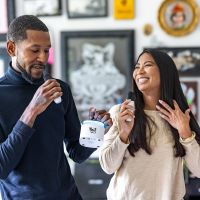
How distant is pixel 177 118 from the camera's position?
1.12 metres

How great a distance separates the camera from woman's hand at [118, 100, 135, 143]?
112 centimetres

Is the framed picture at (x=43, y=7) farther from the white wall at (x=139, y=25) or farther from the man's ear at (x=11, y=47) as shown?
the man's ear at (x=11, y=47)

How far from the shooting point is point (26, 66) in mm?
940

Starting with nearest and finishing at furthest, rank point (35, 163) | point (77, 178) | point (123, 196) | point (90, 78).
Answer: point (35, 163) < point (123, 196) < point (77, 178) < point (90, 78)

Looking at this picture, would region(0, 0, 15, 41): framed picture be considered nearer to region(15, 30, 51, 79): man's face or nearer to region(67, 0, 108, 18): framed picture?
region(67, 0, 108, 18): framed picture

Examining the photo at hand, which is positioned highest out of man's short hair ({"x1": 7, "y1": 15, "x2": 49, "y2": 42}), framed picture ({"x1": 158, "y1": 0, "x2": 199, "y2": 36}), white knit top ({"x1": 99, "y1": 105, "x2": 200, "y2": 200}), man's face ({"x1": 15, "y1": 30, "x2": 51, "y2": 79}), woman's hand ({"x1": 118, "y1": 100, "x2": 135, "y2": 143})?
framed picture ({"x1": 158, "y1": 0, "x2": 199, "y2": 36})

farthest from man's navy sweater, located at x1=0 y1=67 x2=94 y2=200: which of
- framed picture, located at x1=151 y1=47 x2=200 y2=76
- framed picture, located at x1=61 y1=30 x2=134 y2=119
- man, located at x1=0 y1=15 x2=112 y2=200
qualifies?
framed picture, located at x1=151 y1=47 x2=200 y2=76

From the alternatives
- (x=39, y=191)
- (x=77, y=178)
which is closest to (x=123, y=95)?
(x=77, y=178)

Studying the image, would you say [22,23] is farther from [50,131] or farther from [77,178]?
[77,178]

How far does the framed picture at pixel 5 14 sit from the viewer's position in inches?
84.1

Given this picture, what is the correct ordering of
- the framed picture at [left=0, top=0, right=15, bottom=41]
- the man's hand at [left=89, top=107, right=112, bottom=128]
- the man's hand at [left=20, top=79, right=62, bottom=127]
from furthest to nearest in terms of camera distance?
the framed picture at [left=0, top=0, right=15, bottom=41]
the man's hand at [left=89, top=107, right=112, bottom=128]
the man's hand at [left=20, top=79, right=62, bottom=127]

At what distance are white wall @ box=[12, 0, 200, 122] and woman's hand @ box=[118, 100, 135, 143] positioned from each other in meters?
1.02

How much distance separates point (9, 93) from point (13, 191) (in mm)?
267

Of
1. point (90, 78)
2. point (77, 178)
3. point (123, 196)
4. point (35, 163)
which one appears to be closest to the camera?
point (35, 163)
